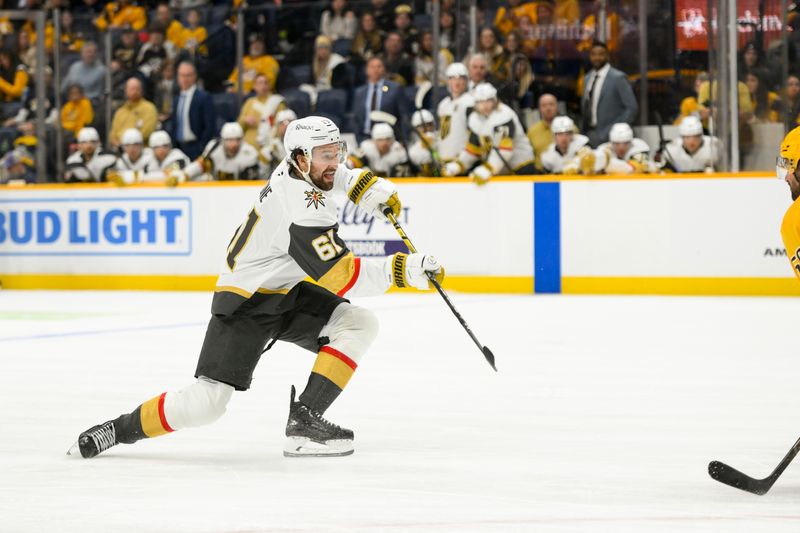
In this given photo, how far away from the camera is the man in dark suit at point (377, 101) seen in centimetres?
1391

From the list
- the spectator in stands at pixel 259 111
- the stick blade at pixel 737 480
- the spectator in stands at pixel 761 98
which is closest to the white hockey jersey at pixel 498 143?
the spectator in stands at pixel 761 98

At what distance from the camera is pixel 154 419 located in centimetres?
477

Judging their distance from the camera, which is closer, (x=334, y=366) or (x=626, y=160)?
(x=334, y=366)

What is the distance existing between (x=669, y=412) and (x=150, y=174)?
976cm

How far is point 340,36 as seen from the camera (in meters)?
14.8

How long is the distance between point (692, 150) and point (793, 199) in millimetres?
8967

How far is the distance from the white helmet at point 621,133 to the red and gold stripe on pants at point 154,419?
29.0ft

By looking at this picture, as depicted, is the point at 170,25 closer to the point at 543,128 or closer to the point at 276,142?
the point at 276,142

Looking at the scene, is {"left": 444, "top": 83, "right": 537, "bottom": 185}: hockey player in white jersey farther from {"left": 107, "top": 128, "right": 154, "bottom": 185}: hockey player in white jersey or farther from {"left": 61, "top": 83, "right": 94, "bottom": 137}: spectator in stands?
{"left": 61, "top": 83, "right": 94, "bottom": 137}: spectator in stands

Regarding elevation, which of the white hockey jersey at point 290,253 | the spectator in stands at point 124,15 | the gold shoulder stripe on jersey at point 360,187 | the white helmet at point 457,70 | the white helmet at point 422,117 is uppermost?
the spectator in stands at point 124,15

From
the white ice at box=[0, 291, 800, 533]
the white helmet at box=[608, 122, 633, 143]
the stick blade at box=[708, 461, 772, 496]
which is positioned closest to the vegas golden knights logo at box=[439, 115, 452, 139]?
the white helmet at box=[608, 122, 633, 143]

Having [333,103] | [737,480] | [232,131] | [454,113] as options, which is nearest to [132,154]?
[232,131]

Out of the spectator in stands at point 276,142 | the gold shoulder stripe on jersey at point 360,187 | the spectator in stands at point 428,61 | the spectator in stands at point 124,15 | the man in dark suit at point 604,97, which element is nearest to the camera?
the gold shoulder stripe on jersey at point 360,187

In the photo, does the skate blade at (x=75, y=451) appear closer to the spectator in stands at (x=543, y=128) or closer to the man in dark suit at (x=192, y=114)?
the spectator in stands at (x=543, y=128)
